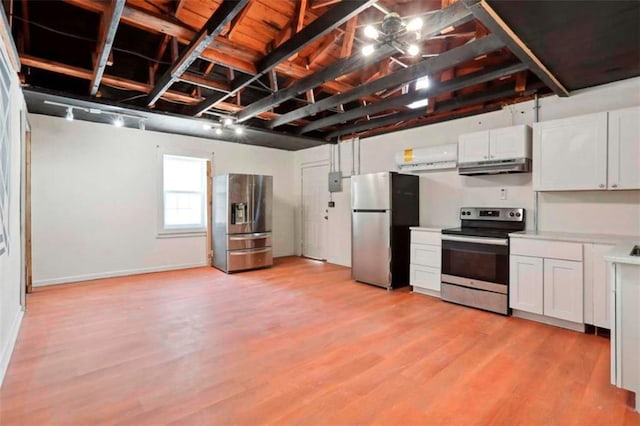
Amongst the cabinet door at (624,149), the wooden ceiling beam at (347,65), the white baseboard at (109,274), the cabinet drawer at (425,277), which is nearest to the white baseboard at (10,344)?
the white baseboard at (109,274)

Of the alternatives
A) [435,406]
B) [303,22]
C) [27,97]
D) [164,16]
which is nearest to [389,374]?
[435,406]

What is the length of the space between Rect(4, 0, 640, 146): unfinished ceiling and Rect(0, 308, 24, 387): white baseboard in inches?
98.4

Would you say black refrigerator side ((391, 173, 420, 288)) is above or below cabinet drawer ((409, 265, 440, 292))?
above

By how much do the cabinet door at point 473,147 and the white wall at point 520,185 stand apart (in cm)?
41

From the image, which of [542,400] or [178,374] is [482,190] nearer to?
[542,400]

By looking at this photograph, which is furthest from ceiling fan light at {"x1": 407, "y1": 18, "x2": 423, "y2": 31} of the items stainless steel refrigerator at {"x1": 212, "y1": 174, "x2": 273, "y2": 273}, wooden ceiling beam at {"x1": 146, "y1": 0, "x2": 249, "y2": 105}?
stainless steel refrigerator at {"x1": 212, "y1": 174, "x2": 273, "y2": 273}

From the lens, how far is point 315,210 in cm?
677

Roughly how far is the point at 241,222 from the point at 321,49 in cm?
333

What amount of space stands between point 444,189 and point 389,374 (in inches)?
120

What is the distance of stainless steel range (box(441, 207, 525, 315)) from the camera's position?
3.34m

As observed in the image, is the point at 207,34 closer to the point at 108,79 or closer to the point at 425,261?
the point at 108,79

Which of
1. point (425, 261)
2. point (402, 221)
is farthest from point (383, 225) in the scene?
point (425, 261)

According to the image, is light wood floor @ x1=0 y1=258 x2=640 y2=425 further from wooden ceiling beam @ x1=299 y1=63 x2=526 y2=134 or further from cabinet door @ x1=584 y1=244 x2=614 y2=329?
wooden ceiling beam @ x1=299 y1=63 x2=526 y2=134

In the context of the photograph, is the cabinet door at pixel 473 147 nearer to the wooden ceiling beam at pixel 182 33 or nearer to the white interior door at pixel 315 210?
the wooden ceiling beam at pixel 182 33
